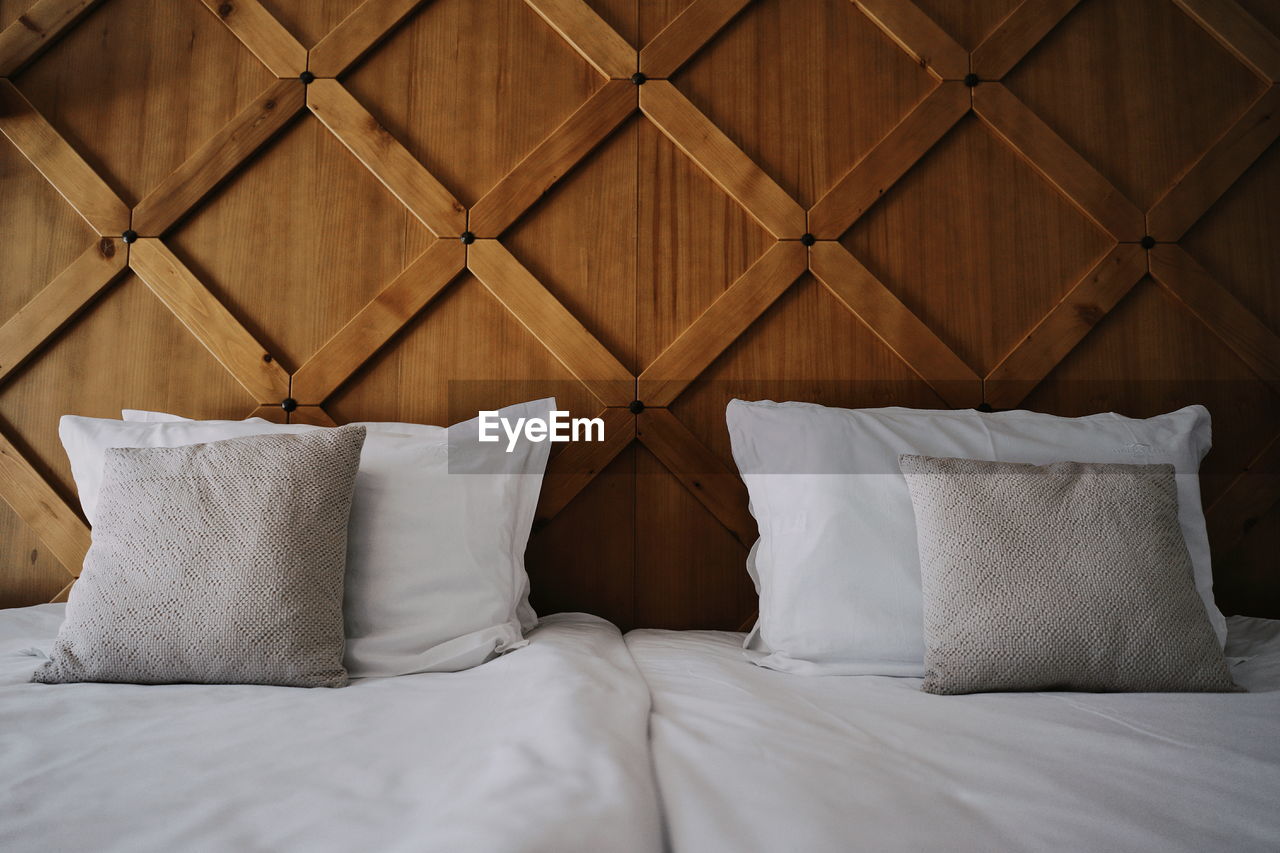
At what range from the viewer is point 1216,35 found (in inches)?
65.8

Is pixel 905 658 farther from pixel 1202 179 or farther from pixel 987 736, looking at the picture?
pixel 1202 179

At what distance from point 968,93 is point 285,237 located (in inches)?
63.5

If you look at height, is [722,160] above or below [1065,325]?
above

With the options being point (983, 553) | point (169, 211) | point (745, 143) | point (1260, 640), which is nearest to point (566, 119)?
A: point (745, 143)

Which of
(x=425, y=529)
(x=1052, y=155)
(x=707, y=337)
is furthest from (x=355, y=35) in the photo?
(x=1052, y=155)

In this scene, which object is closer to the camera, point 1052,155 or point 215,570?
point 215,570

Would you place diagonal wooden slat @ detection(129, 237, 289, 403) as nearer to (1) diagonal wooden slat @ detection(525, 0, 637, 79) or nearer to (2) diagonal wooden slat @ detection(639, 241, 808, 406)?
(2) diagonal wooden slat @ detection(639, 241, 808, 406)

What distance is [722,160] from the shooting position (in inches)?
60.7

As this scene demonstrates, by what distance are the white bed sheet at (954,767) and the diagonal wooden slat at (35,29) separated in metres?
1.90

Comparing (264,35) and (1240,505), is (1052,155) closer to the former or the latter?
(1240,505)

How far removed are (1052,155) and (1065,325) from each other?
41 cm

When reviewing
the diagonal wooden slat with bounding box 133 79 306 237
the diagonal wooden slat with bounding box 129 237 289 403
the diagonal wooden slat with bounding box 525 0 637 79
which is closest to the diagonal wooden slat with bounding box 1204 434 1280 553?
the diagonal wooden slat with bounding box 525 0 637 79

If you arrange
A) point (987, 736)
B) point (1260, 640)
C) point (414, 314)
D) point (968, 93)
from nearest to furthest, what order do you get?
point (987, 736)
point (1260, 640)
point (414, 314)
point (968, 93)

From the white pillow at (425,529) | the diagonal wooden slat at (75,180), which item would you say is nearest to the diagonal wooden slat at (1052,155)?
the white pillow at (425,529)
